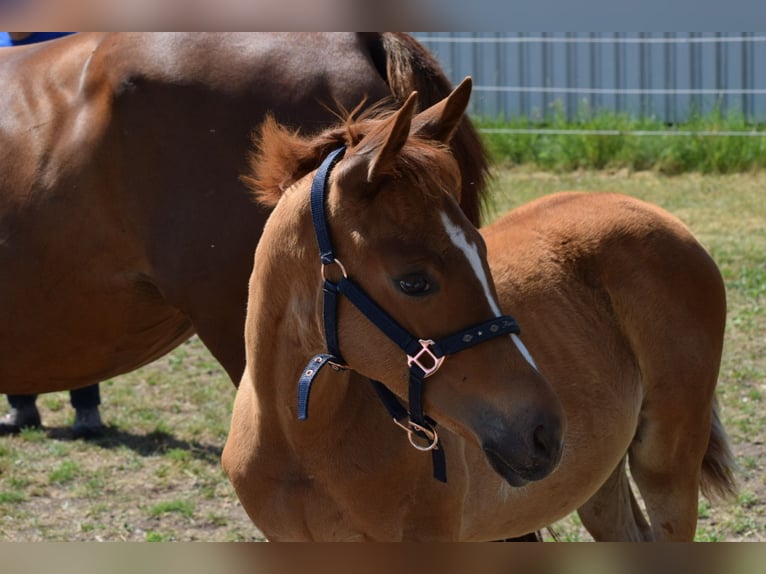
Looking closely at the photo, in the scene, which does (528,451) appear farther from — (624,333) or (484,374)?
(624,333)

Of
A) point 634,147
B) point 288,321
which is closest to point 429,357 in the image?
point 288,321

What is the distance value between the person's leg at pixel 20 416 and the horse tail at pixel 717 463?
3.42 metres

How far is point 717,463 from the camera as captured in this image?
315 centimetres

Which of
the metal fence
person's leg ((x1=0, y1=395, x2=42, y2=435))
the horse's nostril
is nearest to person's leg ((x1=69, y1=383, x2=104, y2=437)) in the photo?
person's leg ((x1=0, y1=395, x2=42, y2=435))

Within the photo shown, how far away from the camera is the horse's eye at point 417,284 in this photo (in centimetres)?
182

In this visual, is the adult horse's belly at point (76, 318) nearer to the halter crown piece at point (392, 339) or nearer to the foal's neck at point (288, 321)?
the foal's neck at point (288, 321)

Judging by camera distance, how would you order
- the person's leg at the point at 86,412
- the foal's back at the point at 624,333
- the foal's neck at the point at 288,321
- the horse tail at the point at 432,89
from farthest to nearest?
the person's leg at the point at 86,412 < the horse tail at the point at 432,89 < the foal's back at the point at 624,333 < the foal's neck at the point at 288,321

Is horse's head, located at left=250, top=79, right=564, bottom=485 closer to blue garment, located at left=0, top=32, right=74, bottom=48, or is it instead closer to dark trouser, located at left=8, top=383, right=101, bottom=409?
blue garment, located at left=0, top=32, right=74, bottom=48

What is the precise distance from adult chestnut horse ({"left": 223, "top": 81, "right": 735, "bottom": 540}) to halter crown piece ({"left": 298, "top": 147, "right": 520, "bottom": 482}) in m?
0.02

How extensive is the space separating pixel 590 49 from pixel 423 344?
10.5 metres

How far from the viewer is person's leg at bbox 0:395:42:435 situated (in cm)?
508

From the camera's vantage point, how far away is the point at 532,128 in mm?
12023

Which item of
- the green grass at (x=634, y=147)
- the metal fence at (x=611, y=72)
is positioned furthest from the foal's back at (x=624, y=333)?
the metal fence at (x=611, y=72)
